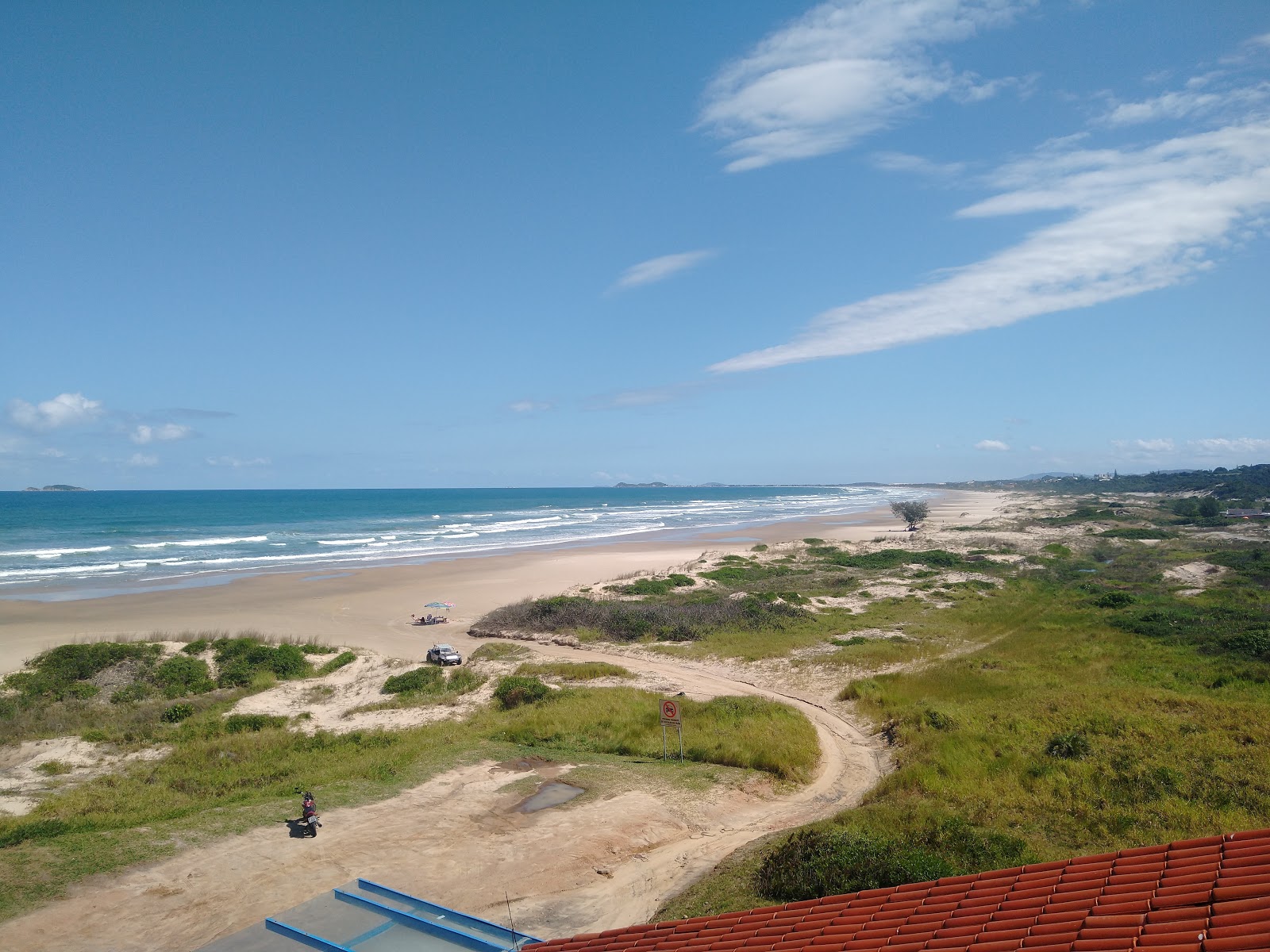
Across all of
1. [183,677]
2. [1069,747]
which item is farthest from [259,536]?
[1069,747]

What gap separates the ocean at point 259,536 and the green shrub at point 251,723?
3159 centimetres

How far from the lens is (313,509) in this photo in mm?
138625

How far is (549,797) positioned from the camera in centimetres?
1433

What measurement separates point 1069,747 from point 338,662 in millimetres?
22625

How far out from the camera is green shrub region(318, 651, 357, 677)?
83.8 feet

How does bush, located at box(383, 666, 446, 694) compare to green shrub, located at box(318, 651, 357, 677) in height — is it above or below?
below

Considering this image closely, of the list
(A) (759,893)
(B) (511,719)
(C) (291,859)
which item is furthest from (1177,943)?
(B) (511,719)

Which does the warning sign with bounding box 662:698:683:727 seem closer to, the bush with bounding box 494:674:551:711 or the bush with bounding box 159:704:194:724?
the bush with bounding box 494:674:551:711

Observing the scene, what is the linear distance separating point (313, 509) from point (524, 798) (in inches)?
5413

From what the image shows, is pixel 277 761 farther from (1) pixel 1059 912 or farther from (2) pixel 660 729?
(1) pixel 1059 912

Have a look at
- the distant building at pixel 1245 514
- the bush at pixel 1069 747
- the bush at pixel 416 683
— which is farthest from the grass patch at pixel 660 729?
the distant building at pixel 1245 514

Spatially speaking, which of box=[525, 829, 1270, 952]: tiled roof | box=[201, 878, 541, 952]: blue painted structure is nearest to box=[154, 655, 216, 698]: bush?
box=[201, 878, 541, 952]: blue painted structure

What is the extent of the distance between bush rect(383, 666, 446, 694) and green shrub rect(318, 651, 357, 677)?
8.44ft

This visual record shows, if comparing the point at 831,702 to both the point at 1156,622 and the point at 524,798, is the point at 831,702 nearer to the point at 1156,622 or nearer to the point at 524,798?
the point at 524,798
